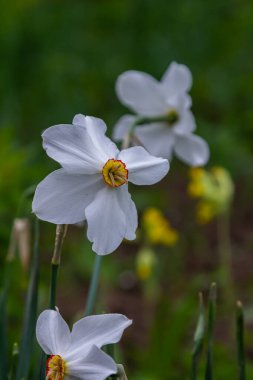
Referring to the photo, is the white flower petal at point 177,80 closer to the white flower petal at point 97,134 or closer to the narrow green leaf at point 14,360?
the white flower petal at point 97,134

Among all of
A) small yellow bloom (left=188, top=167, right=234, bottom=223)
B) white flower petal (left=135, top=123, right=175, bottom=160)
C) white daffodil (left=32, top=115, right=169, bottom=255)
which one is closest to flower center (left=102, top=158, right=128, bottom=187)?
white daffodil (left=32, top=115, right=169, bottom=255)

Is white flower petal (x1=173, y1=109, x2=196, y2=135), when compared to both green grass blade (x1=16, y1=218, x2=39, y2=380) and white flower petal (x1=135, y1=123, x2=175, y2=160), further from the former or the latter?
green grass blade (x1=16, y1=218, x2=39, y2=380)

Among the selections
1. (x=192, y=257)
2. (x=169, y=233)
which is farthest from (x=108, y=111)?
(x=169, y=233)

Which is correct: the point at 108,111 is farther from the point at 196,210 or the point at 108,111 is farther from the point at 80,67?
the point at 196,210

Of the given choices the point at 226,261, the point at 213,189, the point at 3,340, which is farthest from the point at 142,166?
the point at 226,261

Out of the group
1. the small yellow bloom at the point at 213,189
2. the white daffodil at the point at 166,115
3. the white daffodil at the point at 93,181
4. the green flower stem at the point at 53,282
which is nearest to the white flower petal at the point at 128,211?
the white daffodil at the point at 93,181

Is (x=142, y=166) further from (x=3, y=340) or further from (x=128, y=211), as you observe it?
(x=3, y=340)
